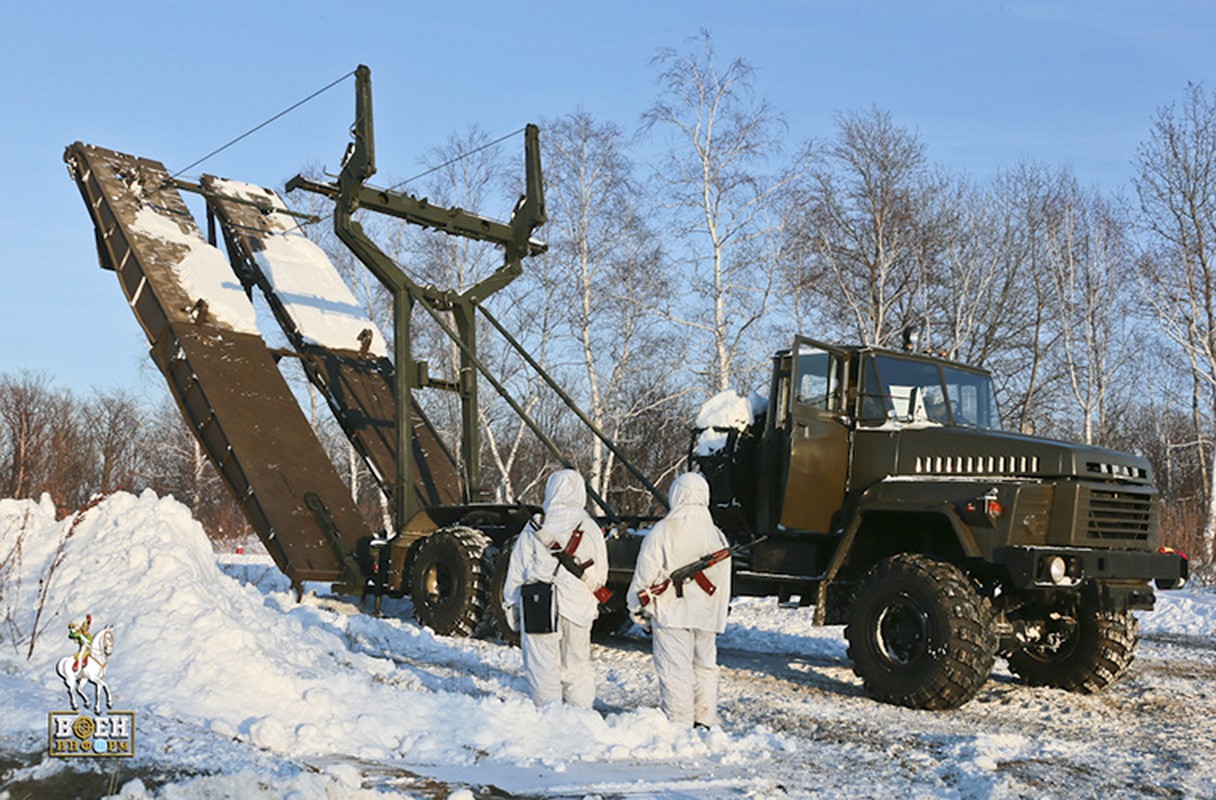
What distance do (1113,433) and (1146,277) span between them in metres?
12.5

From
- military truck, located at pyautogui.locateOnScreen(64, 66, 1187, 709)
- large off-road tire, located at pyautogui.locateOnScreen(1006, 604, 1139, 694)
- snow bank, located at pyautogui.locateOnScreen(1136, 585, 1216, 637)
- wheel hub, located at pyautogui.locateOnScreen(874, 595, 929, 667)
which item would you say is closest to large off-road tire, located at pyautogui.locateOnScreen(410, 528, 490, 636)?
military truck, located at pyautogui.locateOnScreen(64, 66, 1187, 709)

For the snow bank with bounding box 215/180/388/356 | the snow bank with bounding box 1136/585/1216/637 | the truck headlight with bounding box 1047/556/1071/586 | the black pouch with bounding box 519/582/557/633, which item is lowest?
the snow bank with bounding box 1136/585/1216/637

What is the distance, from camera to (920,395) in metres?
9.09

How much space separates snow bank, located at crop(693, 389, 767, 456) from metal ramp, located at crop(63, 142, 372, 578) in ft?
13.2

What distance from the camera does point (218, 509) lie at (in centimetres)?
3622

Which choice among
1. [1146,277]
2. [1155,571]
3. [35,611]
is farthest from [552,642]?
[1146,277]

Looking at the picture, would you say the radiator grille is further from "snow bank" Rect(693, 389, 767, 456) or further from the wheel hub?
"snow bank" Rect(693, 389, 767, 456)

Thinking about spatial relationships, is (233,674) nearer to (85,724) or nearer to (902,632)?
(85,724)

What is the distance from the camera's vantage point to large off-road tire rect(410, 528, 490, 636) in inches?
422

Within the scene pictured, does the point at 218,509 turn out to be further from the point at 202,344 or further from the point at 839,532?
the point at 839,532

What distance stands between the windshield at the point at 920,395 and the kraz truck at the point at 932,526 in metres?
0.01

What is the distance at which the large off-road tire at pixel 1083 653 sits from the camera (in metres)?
8.34

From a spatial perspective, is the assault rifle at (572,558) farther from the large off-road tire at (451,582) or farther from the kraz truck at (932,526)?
the large off-road tire at (451,582)

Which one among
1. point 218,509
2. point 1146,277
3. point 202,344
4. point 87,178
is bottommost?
point 218,509
